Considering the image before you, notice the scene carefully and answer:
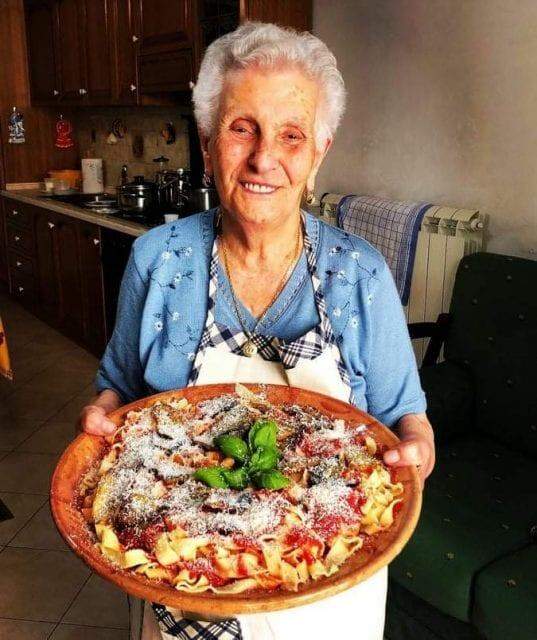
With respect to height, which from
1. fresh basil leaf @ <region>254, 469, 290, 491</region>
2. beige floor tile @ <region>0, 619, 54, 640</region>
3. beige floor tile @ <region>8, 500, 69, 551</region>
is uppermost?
fresh basil leaf @ <region>254, 469, 290, 491</region>

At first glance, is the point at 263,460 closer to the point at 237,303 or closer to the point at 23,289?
the point at 237,303

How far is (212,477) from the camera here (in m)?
0.94

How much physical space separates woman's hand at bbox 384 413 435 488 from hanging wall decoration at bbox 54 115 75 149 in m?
4.91

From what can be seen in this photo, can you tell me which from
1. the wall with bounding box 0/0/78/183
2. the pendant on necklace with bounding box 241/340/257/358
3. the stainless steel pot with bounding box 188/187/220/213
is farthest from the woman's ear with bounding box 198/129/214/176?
the wall with bounding box 0/0/78/183

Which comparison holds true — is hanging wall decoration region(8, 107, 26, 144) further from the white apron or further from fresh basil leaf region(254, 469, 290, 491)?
fresh basil leaf region(254, 469, 290, 491)

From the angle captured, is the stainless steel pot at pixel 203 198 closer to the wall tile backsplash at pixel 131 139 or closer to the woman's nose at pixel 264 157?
the wall tile backsplash at pixel 131 139

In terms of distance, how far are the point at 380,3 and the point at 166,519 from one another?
8.00 ft

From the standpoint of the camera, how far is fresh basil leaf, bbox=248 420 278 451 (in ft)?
3.24

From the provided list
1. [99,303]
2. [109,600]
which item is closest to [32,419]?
[99,303]

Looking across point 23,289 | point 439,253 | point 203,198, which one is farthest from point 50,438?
point 23,289

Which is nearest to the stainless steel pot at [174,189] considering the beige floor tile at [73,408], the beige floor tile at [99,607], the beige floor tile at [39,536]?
the beige floor tile at [73,408]

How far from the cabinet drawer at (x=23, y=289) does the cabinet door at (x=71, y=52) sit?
141 cm

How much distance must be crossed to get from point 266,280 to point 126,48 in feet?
10.5

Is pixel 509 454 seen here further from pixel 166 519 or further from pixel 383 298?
pixel 166 519
